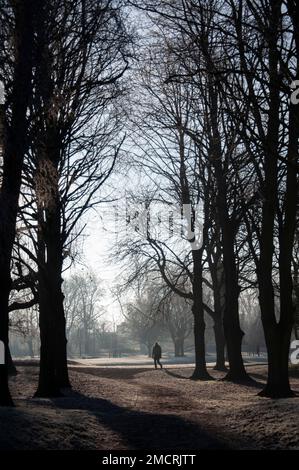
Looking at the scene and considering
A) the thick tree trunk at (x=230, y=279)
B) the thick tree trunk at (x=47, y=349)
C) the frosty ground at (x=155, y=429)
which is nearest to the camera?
the frosty ground at (x=155, y=429)

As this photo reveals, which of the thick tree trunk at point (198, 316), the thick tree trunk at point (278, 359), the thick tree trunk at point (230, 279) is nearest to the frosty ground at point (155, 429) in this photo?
the thick tree trunk at point (278, 359)

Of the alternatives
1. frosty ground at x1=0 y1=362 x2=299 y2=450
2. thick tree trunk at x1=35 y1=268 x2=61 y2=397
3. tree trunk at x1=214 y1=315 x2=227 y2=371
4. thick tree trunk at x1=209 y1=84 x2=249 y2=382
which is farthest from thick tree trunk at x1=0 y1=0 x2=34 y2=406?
tree trunk at x1=214 y1=315 x2=227 y2=371

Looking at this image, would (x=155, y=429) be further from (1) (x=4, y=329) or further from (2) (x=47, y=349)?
(2) (x=47, y=349)

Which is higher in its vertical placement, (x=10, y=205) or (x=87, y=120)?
(x=87, y=120)

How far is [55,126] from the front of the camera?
1488 centimetres

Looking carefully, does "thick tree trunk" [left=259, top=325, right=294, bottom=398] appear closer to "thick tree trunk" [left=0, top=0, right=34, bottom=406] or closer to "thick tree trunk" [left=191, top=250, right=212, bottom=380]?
"thick tree trunk" [left=0, top=0, right=34, bottom=406]

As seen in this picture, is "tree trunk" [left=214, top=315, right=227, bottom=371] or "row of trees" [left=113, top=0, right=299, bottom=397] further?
"tree trunk" [left=214, top=315, right=227, bottom=371]

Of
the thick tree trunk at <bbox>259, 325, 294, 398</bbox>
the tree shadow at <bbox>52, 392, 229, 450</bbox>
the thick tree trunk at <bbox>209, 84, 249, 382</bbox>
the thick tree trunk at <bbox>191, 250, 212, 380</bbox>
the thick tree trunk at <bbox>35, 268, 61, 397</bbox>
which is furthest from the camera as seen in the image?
the thick tree trunk at <bbox>191, 250, 212, 380</bbox>

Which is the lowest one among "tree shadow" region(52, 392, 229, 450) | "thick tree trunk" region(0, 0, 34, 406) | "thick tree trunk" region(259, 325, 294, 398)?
"tree shadow" region(52, 392, 229, 450)

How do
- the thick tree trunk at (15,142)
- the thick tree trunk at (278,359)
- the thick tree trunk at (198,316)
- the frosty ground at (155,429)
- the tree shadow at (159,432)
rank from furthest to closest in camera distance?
1. the thick tree trunk at (198,316)
2. the thick tree trunk at (278,359)
3. the thick tree trunk at (15,142)
4. the tree shadow at (159,432)
5. the frosty ground at (155,429)

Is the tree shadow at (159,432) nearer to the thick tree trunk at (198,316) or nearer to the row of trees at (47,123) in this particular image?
the row of trees at (47,123)
